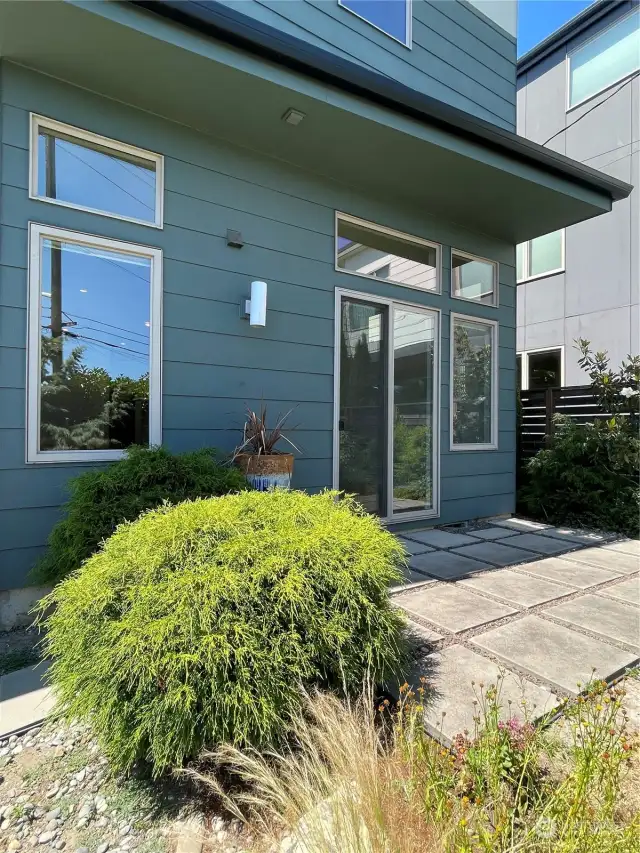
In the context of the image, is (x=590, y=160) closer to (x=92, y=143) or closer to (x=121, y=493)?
(x=92, y=143)

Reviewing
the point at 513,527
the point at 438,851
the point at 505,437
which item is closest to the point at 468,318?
the point at 505,437

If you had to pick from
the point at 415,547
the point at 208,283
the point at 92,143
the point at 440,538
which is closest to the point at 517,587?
the point at 415,547

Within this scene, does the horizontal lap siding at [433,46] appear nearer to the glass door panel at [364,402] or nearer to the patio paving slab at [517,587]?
the glass door panel at [364,402]

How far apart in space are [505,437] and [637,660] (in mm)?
3280

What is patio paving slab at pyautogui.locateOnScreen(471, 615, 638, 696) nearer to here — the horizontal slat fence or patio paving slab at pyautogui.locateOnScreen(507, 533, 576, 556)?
patio paving slab at pyautogui.locateOnScreen(507, 533, 576, 556)

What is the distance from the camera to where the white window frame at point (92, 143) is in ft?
8.61

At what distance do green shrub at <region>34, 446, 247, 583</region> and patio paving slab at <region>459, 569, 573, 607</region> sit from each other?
1.66 metres

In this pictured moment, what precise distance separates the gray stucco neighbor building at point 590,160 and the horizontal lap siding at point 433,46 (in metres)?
2.90

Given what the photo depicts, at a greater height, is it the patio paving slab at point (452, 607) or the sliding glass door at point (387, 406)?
the sliding glass door at point (387, 406)

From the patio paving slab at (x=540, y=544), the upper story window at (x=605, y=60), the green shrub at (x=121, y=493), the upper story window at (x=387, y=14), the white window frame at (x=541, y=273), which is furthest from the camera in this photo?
the white window frame at (x=541, y=273)

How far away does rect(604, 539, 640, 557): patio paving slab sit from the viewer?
12.6ft

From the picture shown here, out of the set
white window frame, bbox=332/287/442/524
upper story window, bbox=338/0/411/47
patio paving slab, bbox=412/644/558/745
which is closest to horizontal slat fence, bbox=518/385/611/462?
white window frame, bbox=332/287/442/524

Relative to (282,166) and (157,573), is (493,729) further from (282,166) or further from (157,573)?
(282,166)

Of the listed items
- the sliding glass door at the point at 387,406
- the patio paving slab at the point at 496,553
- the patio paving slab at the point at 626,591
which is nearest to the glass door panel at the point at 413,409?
the sliding glass door at the point at 387,406
